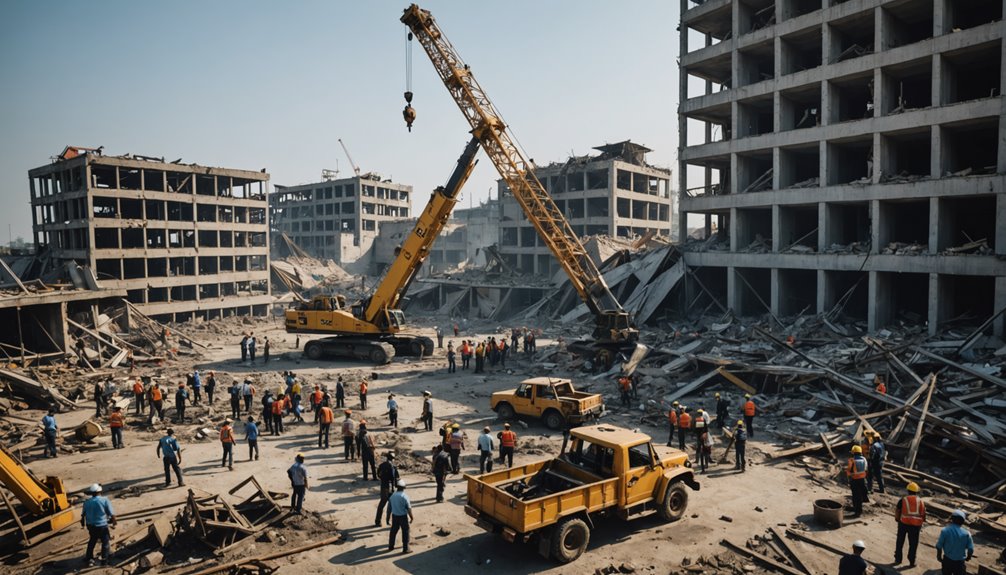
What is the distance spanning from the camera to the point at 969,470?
1546 cm

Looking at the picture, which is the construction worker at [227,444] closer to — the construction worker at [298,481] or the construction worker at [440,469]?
the construction worker at [298,481]

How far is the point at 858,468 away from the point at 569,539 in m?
6.87

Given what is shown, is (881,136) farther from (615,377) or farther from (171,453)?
(171,453)

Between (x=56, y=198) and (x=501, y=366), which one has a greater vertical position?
(x=56, y=198)

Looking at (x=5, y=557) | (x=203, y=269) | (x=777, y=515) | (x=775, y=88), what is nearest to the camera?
(x=5, y=557)

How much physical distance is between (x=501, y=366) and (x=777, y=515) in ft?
63.7

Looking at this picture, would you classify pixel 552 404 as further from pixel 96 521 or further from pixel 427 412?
pixel 96 521

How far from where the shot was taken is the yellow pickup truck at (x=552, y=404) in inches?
785

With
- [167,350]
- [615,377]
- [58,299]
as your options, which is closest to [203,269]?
[167,350]

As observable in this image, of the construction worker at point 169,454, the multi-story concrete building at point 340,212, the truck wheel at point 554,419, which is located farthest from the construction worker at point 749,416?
the multi-story concrete building at point 340,212

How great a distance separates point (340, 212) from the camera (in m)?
85.6

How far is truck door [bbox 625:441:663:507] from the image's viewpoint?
1220 centimetres

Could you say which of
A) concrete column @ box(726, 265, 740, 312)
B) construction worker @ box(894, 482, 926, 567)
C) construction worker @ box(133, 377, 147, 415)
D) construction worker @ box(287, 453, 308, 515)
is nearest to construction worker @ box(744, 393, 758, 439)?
construction worker @ box(894, 482, 926, 567)

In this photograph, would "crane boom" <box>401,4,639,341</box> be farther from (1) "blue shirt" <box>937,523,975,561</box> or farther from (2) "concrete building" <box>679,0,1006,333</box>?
(1) "blue shirt" <box>937,523,975,561</box>
